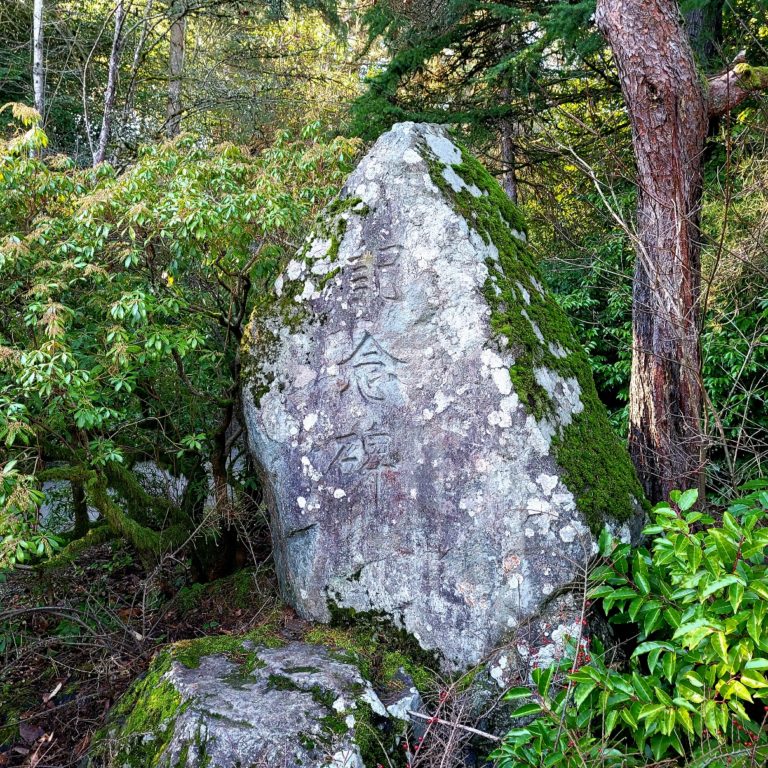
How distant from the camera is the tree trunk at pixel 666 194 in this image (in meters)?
4.01

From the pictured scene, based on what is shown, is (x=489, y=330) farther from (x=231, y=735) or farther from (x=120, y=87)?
(x=120, y=87)

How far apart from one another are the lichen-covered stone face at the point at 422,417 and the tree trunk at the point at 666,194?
103 cm

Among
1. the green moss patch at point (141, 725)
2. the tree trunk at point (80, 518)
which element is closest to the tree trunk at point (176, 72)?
the tree trunk at point (80, 518)

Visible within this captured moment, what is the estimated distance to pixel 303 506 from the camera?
3.29 metres

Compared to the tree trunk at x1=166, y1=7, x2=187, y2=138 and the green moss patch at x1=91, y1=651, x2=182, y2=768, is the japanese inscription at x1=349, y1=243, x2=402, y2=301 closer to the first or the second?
the green moss patch at x1=91, y1=651, x2=182, y2=768

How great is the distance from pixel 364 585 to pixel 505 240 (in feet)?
6.29

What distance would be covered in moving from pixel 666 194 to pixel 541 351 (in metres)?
1.76

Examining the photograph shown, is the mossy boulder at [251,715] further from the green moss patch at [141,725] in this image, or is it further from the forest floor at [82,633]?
the forest floor at [82,633]

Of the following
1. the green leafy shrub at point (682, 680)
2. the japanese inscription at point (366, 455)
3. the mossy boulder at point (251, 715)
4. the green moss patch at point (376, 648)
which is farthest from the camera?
the japanese inscription at point (366, 455)

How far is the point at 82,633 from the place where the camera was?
3.94 m

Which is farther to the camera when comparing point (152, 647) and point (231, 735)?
point (152, 647)

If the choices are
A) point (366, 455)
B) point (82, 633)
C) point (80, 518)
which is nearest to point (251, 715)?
point (366, 455)

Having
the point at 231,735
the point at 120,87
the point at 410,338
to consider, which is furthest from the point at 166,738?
the point at 120,87

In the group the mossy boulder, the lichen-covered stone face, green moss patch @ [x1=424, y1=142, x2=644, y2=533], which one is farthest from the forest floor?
green moss patch @ [x1=424, y1=142, x2=644, y2=533]
